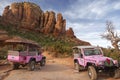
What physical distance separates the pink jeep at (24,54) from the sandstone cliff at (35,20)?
55181mm

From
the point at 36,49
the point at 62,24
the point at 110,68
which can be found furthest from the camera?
the point at 62,24

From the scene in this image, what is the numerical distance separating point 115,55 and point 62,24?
64092mm

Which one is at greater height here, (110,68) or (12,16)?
(12,16)

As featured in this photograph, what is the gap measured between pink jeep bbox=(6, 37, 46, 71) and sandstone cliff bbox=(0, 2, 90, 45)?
5518 centimetres

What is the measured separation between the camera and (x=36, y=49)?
20688 mm

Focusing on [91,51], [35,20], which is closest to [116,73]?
[91,51]

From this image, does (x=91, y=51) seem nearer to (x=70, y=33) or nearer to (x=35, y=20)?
(x=35, y=20)

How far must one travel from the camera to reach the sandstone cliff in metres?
77.1

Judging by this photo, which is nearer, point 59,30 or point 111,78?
point 111,78

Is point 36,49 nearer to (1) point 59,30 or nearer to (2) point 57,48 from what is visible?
(2) point 57,48

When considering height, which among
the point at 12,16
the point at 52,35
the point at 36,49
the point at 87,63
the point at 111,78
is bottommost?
the point at 111,78

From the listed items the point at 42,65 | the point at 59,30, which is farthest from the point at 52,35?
the point at 42,65

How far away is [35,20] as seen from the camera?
265 ft

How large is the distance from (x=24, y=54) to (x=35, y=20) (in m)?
63.1
